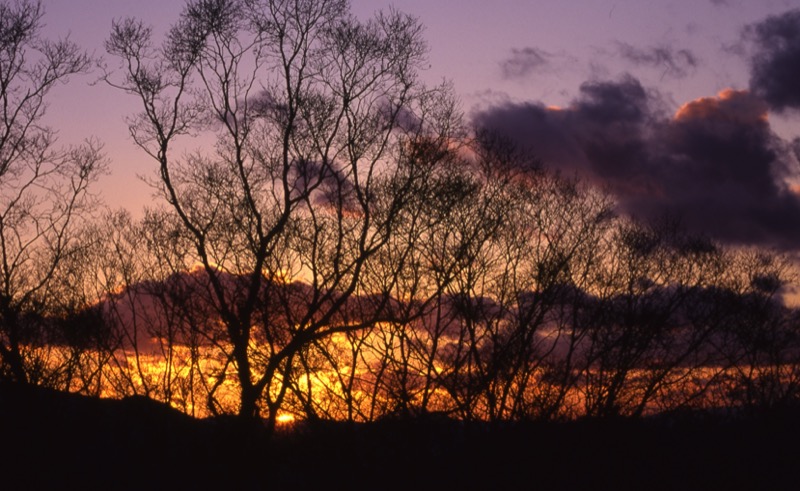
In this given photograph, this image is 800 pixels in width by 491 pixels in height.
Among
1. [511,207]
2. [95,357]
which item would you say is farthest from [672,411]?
[95,357]

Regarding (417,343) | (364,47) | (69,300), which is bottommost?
(417,343)

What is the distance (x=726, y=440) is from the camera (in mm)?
33562

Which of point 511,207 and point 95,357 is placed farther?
point 95,357

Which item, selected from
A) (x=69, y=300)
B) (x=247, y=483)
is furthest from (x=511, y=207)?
(x=69, y=300)

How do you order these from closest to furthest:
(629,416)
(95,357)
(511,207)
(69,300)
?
(511,207)
(629,416)
(69,300)
(95,357)

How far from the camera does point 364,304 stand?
85.8ft

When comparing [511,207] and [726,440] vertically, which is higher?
[511,207]

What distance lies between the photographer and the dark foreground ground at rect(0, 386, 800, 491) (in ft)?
88.7

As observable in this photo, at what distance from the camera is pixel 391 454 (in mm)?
27156

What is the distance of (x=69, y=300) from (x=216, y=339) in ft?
39.9

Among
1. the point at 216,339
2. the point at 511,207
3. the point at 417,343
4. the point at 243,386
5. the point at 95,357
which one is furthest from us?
the point at 95,357

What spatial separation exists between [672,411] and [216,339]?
1897 centimetres

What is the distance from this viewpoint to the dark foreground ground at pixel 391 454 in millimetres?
27047

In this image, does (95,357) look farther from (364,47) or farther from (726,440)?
(726,440)
